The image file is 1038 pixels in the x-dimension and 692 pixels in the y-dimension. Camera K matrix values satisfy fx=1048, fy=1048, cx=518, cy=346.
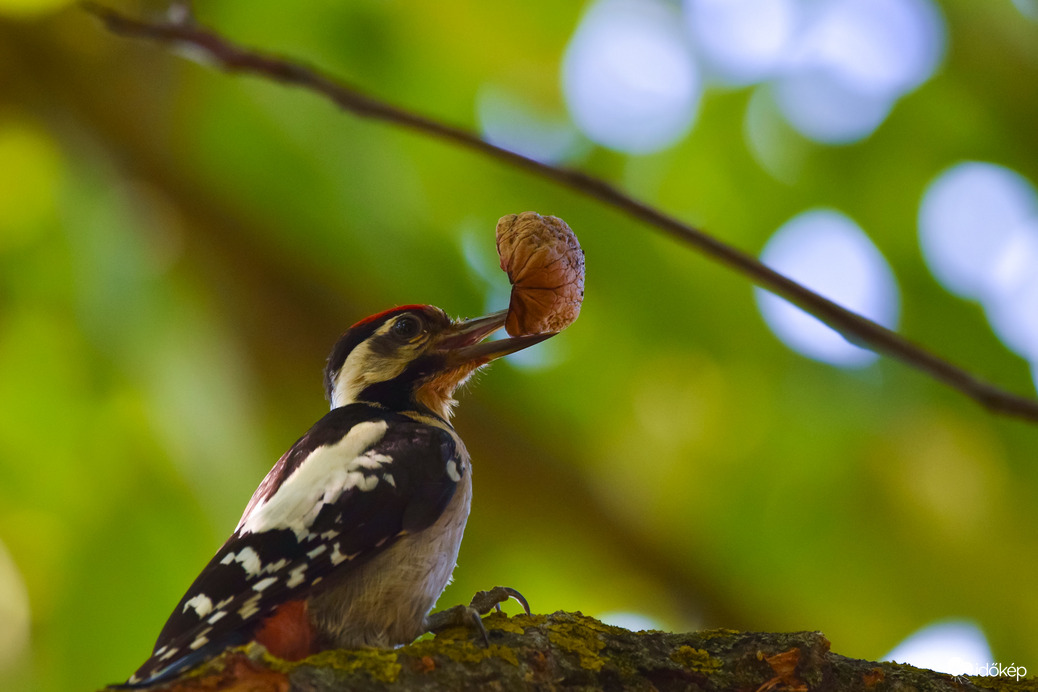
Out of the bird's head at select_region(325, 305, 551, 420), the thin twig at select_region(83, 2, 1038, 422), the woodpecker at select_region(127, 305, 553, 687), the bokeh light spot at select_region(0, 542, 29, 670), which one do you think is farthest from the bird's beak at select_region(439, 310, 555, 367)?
the bokeh light spot at select_region(0, 542, 29, 670)

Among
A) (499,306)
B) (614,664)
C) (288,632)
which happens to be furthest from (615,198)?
(499,306)

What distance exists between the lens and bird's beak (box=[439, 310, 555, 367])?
321cm

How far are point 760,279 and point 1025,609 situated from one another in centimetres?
417

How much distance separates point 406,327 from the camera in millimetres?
3404

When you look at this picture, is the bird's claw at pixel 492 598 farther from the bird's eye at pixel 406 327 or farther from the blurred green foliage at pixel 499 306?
the blurred green foliage at pixel 499 306

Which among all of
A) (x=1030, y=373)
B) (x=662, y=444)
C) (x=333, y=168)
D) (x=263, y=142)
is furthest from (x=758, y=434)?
(x=263, y=142)

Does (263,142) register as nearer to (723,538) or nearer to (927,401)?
(723,538)

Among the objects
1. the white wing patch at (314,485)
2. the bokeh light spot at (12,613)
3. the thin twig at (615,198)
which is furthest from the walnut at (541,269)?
the bokeh light spot at (12,613)

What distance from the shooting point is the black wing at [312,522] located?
2.28 metres

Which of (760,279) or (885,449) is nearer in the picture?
(760,279)

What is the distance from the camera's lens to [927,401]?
15.8 feet

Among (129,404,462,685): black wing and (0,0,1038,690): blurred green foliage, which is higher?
(0,0,1038,690): blurred green foliage

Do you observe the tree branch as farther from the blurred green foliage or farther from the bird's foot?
the blurred green foliage

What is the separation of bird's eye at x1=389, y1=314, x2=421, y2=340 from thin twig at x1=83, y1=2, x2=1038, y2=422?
6.65 ft
